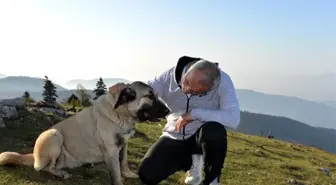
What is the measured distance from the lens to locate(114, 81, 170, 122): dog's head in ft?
23.3

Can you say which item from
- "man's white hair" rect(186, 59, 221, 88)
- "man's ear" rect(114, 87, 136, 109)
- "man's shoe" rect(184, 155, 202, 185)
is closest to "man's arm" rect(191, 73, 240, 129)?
"man's white hair" rect(186, 59, 221, 88)

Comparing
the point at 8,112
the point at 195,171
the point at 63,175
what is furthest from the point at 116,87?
the point at 8,112

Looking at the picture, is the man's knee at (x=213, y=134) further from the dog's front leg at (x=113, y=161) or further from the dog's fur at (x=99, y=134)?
the dog's front leg at (x=113, y=161)

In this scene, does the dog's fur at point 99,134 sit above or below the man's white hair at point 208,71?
below

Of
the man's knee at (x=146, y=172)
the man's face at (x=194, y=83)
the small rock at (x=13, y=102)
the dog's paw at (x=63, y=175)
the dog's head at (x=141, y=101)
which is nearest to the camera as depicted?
the man's face at (x=194, y=83)

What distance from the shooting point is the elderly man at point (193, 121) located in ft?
21.6

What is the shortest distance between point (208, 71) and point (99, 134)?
99.2 inches

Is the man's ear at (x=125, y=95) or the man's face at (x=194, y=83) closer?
the man's face at (x=194, y=83)

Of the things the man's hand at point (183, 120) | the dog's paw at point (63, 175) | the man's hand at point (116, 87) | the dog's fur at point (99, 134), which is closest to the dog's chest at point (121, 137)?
the dog's fur at point (99, 134)

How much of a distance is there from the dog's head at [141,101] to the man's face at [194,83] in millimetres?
676

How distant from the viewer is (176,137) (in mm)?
7512

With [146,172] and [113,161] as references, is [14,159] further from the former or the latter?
[146,172]

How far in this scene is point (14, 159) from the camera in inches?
302

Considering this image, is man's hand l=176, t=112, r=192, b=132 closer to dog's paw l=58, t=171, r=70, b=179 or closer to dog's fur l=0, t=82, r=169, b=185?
dog's fur l=0, t=82, r=169, b=185
